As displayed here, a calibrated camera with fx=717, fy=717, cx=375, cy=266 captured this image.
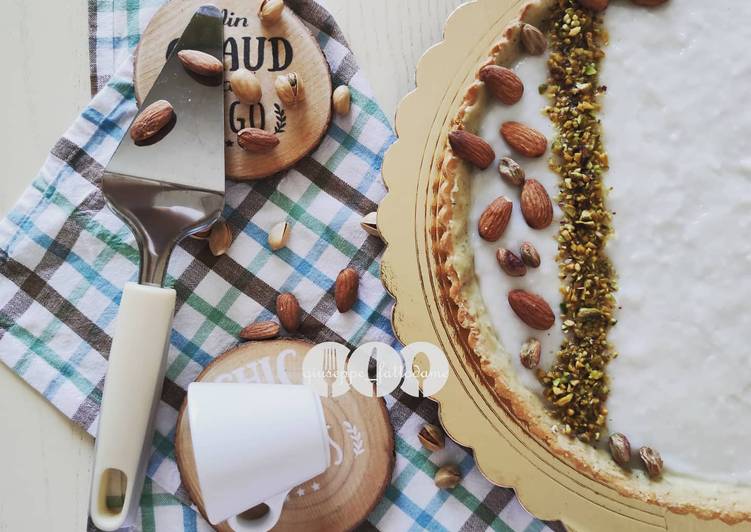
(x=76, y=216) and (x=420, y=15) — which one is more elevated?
(x=420, y=15)

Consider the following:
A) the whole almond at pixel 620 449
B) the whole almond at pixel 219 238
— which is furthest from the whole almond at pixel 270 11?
the whole almond at pixel 620 449

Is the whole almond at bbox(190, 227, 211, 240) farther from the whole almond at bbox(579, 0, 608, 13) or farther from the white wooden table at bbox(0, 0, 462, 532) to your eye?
the whole almond at bbox(579, 0, 608, 13)

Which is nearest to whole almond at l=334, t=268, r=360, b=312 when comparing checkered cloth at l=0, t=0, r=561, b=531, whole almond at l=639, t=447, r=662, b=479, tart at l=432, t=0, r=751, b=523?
checkered cloth at l=0, t=0, r=561, b=531

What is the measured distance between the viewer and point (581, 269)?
1125 mm

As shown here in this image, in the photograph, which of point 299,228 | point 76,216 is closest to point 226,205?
point 299,228

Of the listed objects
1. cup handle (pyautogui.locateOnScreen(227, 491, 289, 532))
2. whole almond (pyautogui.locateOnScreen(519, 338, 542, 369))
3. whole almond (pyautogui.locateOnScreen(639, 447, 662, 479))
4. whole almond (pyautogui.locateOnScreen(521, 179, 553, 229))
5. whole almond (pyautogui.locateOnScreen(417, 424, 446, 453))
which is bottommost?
cup handle (pyautogui.locateOnScreen(227, 491, 289, 532))

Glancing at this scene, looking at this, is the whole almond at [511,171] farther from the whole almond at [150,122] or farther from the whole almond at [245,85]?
the whole almond at [150,122]

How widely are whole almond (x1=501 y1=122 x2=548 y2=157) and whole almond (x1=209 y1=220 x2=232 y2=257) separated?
0.50 meters

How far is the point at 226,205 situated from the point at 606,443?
76 cm

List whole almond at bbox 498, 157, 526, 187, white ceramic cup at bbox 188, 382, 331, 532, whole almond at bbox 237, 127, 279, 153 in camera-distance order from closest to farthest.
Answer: white ceramic cup at bbox 188, 382, 331, 532
whole almond at bbox 498, 157, 526, 187
whole almond at bbox 237, 127, 279, 153

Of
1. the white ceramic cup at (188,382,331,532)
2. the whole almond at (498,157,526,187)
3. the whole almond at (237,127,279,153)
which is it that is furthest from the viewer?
the whole almond at (237,127,279,153)

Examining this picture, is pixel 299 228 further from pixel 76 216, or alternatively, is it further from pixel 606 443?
pixel 606 443

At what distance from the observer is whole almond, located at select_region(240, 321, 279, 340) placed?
1240 millimetres

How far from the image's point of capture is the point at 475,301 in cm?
114
